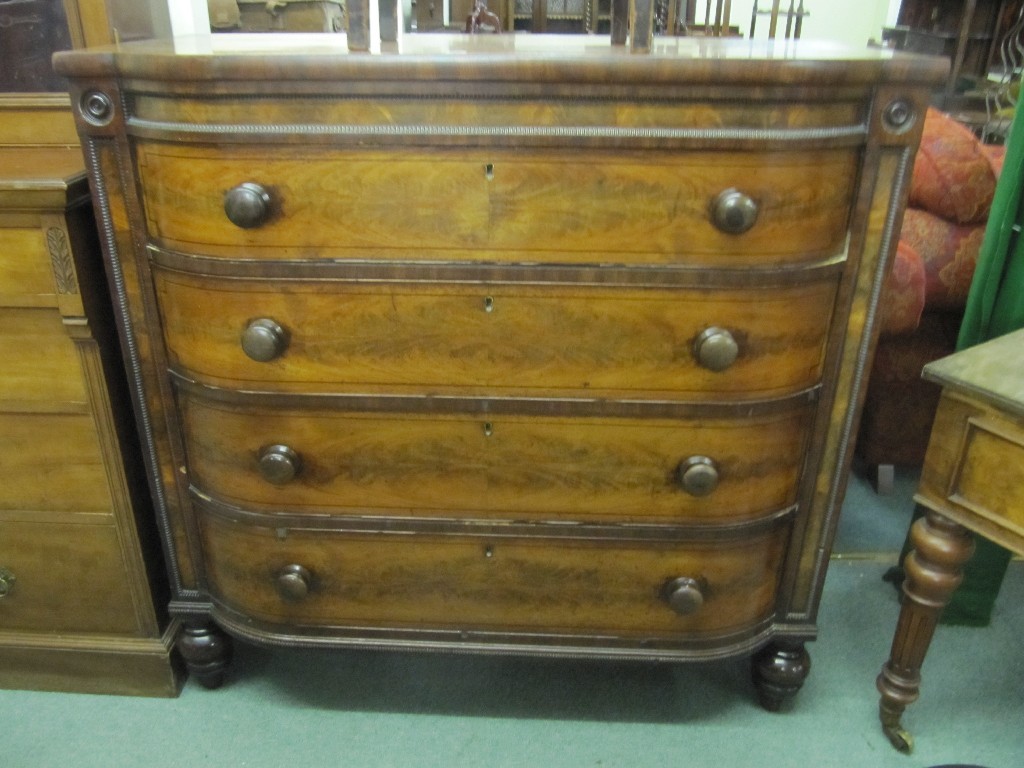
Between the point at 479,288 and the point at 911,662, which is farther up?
the point at 479,288

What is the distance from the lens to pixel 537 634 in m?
1.29

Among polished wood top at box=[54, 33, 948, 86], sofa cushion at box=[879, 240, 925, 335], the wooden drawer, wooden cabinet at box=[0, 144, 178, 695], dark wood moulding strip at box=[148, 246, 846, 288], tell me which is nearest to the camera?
polished wood top at box=[54, 33, 948, 86]

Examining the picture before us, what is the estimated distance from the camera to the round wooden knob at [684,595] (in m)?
1.21

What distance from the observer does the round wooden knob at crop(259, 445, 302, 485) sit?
45.3 inches

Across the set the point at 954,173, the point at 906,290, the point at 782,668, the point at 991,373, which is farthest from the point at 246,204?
the point at 954,173

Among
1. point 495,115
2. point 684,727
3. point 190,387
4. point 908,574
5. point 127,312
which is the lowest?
point 684,727

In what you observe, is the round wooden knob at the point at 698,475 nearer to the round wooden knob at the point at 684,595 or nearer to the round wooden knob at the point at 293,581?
→ the round wooden knob at the point at 684,595

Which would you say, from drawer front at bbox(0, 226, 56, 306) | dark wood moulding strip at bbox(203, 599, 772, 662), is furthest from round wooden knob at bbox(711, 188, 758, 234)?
drawer front at bbox(0, 226, 56, 306)

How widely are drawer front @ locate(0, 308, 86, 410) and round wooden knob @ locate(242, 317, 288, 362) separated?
33 centimetres

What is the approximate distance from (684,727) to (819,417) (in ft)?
2.04

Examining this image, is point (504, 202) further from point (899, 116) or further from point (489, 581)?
point (489, 581)

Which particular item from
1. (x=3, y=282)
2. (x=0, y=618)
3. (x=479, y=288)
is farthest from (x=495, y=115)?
(x=0, y=618)

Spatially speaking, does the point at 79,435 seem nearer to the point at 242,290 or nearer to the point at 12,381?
the point at 12,381

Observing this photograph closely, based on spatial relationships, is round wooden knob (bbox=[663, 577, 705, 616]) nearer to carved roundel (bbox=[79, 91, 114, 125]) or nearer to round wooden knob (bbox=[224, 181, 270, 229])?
round wooden knob (bbox=[224, 181, 270, 229])
